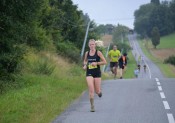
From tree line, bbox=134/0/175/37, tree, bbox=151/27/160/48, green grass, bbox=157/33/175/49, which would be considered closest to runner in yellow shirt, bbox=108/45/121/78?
green grass, bbox=157/33/175/49

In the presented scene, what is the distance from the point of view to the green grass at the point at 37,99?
10734 millimetres

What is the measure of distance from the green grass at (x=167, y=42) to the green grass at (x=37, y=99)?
13498cm

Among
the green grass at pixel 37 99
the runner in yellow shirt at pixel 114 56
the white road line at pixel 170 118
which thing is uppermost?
the runner in yellow shirt at pixel 114 56

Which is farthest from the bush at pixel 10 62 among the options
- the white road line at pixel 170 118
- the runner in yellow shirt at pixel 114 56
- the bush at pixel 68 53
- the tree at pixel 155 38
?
the tree at pixel 155 38

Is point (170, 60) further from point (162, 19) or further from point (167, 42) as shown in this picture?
point (162, 19)

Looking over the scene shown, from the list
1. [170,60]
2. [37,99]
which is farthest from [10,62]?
[170,60]

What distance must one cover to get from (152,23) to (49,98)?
167 m

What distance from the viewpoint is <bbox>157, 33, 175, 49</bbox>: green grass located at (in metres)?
154

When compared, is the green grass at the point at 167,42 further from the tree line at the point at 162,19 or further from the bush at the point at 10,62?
the bush at the point at 10,62

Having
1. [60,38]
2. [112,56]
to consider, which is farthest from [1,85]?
[60,38]

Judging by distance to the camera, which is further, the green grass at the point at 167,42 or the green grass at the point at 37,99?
the green grass at the point at 167,42

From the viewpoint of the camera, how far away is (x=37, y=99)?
1356 centimetres

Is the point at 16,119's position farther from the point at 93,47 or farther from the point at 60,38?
the point at 60,38

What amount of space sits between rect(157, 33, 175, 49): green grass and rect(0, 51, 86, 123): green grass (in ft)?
443
